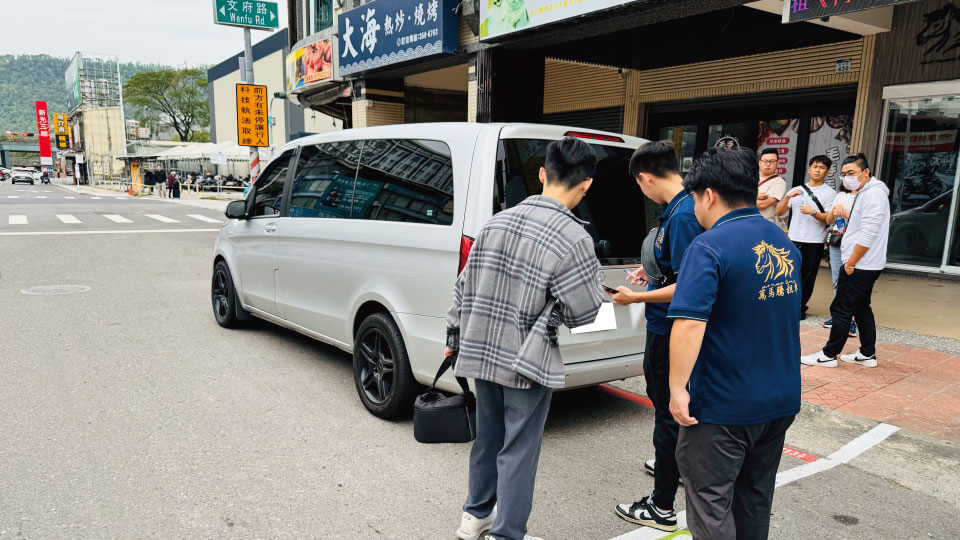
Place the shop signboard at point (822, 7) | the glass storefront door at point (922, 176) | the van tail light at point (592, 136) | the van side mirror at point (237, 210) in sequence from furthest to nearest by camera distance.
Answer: the glass storefront door at point (922, 176) < the shop signboard at point (822, 7) < the van side mirror at point (237, 210) < the van tail light at point (592, 136)

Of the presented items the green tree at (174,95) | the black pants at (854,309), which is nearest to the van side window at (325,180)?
the black pants at (854,309)

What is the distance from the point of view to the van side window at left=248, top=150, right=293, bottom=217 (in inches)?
213

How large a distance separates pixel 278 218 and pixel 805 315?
617 cm

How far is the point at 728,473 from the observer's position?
2107 millimetres

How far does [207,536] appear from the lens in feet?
9.16

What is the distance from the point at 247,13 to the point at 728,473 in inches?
628

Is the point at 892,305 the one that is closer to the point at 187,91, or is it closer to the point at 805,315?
the point at 805,315

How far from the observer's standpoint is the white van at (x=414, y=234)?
11.5 feet

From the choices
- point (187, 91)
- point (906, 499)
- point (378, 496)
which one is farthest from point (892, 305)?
point (187, 91)

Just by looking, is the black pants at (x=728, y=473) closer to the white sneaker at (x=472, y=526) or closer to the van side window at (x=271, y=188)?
the white sneaker at (x=472, y=526)

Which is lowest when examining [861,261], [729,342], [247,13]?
[861,261]

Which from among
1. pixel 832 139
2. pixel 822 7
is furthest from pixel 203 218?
pixel 822 7

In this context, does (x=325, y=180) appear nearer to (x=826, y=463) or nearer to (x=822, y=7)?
(x=826, y=463)

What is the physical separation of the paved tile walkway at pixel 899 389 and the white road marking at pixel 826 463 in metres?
0.28
